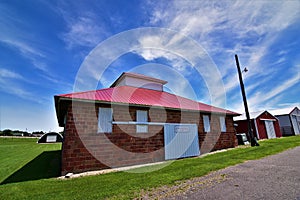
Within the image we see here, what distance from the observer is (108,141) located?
25.0 feet

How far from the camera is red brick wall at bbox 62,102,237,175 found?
269 inches

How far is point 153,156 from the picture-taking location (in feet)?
29.1

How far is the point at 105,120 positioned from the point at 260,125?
22359mm

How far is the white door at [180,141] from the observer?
9539 mm

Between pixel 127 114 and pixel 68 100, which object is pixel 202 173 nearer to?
pixel 127 114

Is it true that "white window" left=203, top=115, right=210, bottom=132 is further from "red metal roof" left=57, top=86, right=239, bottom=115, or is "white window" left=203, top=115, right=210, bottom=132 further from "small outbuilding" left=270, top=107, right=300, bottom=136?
"small outbuilding" left=270, top=107, right=300, bottom=136

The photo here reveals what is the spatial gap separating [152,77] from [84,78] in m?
6.94

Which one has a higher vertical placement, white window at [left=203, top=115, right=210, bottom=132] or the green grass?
white window at [left=203, top=115, right=210, bottom=132]

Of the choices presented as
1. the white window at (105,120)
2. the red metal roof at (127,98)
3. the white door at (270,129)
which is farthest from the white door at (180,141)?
the white door at (270,129)

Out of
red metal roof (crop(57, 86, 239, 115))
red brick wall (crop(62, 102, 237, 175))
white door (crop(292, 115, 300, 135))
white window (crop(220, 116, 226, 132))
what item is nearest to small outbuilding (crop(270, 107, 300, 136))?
white door (crop(292, 115, 300, 135))

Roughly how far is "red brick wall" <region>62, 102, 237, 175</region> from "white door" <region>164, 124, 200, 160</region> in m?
0.35

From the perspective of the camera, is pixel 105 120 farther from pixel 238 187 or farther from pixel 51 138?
pixel 51 138

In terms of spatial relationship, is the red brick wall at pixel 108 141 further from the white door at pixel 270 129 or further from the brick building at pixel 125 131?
the white door at pixel 270 129

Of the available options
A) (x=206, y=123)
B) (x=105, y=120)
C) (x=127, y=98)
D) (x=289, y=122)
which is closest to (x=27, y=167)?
(x=105, y=120)
